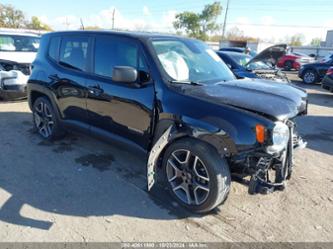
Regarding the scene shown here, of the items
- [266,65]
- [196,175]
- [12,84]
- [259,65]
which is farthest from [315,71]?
[196,175]

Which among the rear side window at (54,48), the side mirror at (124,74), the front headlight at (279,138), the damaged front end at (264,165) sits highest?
the rear side window at (54,48)

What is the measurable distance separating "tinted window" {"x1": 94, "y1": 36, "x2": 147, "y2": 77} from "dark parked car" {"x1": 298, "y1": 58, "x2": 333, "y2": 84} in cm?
1274

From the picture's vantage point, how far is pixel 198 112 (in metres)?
3.02

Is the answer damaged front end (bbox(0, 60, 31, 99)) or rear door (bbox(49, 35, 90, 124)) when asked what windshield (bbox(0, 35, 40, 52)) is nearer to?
damaged front end (bbox(0, 60, 31, 99))

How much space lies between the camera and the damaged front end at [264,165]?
9.29ft

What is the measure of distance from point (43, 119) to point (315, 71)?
12.9m

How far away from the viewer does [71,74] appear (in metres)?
4.40

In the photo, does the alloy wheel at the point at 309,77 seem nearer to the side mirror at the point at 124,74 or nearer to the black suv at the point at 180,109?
the black suv at the point at 180,109

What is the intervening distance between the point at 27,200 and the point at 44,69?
2.41m

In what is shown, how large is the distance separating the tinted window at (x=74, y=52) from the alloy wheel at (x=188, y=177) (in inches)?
78.7

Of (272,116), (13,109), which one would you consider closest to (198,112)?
(272,116)

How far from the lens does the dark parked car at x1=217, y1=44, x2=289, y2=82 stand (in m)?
8.41

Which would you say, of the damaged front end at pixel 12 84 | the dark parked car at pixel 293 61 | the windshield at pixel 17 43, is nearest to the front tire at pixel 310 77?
the dark parked car at pixel 293 61

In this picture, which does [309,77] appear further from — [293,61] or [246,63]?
[293,61]
